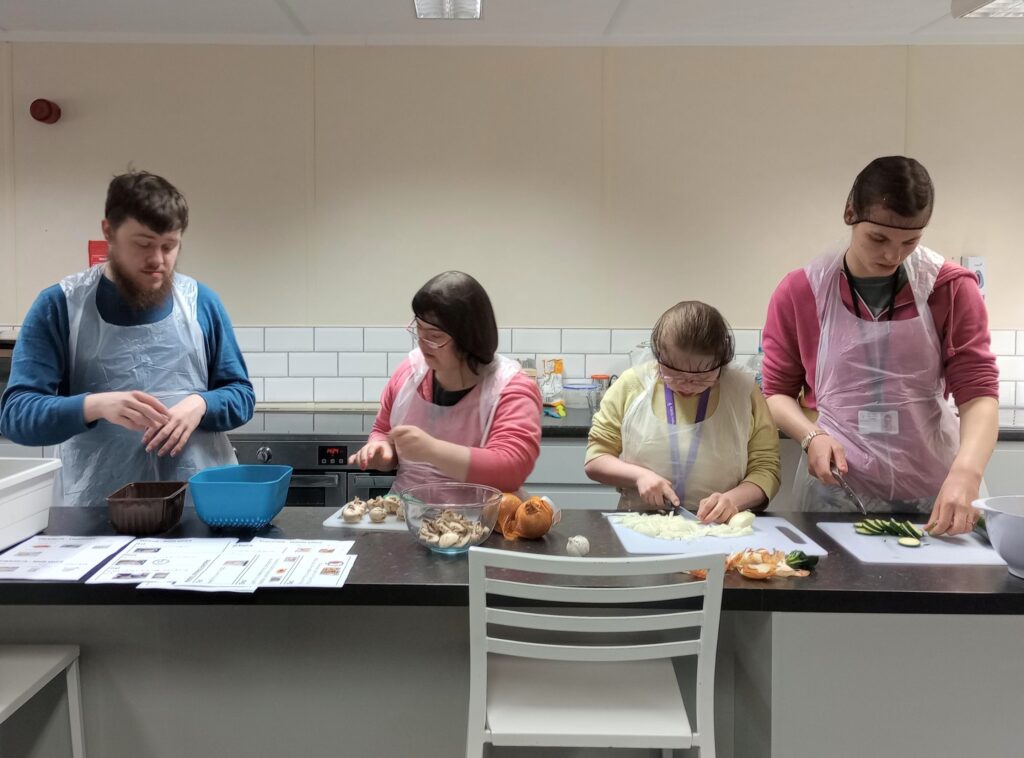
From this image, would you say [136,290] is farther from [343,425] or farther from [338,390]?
[338,390]

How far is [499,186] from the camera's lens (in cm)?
371

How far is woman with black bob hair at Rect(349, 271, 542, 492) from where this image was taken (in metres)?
1.93

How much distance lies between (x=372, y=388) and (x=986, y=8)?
9.00 ft

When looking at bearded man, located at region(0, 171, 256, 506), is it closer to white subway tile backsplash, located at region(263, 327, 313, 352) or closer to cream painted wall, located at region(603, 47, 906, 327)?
white subway tile backsplash, located at region(263, 327, 313, 352)

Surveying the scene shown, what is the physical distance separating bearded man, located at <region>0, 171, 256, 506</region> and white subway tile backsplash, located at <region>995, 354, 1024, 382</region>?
3.28m

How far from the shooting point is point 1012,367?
12.4 ft

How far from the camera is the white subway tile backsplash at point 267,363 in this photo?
3785 mm

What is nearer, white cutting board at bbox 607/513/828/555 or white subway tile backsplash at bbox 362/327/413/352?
white cutting board at bbox 607/513/828/555

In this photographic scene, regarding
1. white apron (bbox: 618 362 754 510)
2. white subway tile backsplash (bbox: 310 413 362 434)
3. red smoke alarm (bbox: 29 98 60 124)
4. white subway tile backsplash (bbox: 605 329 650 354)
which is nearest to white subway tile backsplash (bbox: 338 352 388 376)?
white subway tile backsplash (bbox: 310 413 362 434)

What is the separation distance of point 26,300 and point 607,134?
2679 mm

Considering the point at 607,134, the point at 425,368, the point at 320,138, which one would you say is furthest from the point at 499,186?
the point at 425,368

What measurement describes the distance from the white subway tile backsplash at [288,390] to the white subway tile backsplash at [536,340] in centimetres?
96

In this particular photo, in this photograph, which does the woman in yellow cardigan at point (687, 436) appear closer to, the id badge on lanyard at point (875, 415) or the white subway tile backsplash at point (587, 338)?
the id badge on lanyard at point (875, 415)

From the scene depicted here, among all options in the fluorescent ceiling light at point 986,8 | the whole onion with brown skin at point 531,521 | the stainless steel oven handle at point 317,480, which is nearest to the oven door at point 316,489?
the stainless steel oven handle at point 317,480
